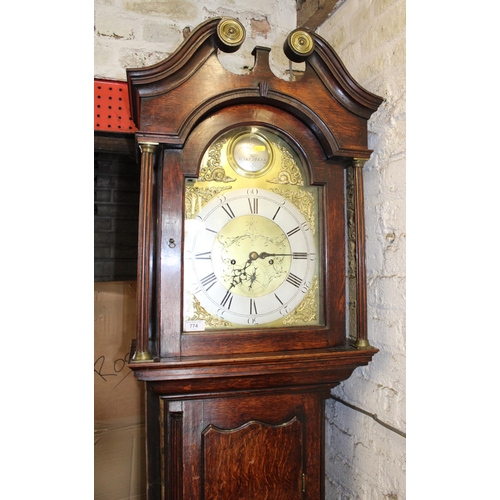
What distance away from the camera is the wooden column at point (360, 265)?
1014 mm

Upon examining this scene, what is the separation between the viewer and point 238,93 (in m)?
0.95

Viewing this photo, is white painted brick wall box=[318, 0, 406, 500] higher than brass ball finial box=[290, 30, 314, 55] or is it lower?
lower

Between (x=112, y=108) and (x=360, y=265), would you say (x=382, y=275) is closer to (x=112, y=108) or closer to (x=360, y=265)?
(x=360, y=265)

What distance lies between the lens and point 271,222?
3.28 feet

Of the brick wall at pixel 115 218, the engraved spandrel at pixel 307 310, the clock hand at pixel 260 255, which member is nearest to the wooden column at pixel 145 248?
the clock hand at pixel 260 255

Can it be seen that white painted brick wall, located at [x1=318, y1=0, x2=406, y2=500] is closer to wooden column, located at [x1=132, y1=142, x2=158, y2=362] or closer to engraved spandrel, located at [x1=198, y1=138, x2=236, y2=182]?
engraved spandrel, located at [x1=198, y1=138, x2=236, y2=182]

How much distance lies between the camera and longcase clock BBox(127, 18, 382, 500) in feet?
2.97

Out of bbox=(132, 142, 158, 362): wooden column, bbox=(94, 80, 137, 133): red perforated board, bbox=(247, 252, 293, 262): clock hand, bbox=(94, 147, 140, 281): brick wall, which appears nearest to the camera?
bbox=(132, 142, 158, 362): wooden column

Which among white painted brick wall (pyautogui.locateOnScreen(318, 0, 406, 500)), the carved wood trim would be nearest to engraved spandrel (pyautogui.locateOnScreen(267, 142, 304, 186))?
white painted brick wall (pyautogui.locateOnScreen(318, 0, 406, 500))

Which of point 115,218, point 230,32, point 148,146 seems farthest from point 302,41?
point 115,218

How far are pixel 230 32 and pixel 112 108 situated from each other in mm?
605

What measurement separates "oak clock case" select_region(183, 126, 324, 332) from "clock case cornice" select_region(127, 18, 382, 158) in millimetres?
88
